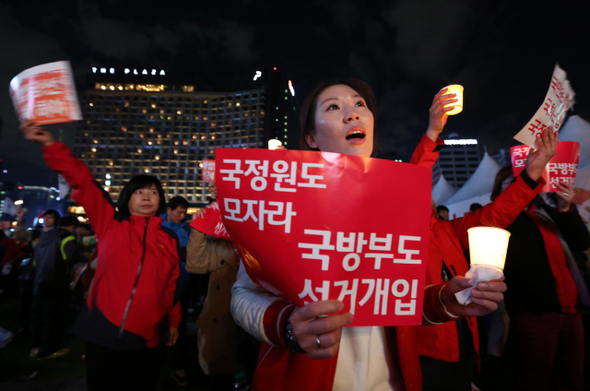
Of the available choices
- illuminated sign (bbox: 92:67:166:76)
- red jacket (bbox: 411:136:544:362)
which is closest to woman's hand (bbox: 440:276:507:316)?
red jacket (bbox: 411:136:544:362)

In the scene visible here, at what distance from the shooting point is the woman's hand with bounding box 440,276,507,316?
2.96ft

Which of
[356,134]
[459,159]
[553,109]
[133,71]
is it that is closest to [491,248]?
[356,134]

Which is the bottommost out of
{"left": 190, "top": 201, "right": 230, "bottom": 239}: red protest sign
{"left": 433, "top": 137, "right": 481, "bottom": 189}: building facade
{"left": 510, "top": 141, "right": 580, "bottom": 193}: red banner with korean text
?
{"left": 190, "top": 201, "right": 230, "bottom": 239}: red protest sign

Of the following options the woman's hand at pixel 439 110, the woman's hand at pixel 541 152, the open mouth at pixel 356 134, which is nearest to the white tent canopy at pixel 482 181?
the woman's hand at pixel 541 152

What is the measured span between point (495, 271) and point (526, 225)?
216 centimetres

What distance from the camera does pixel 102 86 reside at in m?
72.4

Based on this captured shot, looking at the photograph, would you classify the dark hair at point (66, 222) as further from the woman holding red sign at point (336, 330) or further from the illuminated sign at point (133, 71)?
the illuminated sign at point (133, 71)

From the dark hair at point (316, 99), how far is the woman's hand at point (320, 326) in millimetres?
1035

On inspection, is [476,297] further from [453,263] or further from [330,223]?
[453,263]

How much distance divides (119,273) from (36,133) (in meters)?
1.07

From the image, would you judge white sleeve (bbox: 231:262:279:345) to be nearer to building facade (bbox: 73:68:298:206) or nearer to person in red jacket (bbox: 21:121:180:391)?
person in red jacket (bbox: 21:121:180:391)

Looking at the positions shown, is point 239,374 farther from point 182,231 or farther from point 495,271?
point 495,271

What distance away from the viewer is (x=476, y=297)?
0.92 meters

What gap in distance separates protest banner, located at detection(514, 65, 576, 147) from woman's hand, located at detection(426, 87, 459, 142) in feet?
1.41
